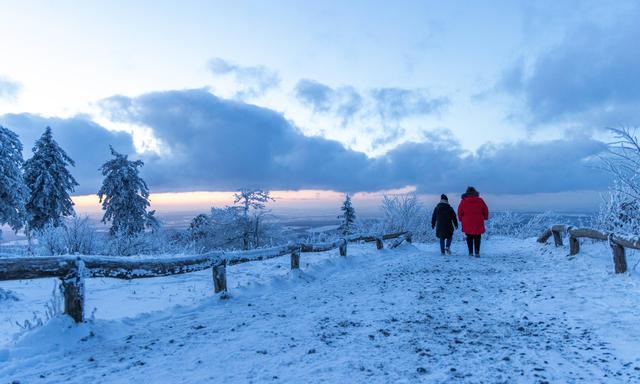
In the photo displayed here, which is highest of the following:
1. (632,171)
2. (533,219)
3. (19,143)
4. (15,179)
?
(19,143)

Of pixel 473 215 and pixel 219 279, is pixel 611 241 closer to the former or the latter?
pixel 473 215

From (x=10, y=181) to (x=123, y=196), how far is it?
1331 centimetres

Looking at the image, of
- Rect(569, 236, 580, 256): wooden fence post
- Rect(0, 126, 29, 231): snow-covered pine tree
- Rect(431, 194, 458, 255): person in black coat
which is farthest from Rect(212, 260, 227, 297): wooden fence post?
Rect(0, 126, 29, 231): snow-covered pine tree

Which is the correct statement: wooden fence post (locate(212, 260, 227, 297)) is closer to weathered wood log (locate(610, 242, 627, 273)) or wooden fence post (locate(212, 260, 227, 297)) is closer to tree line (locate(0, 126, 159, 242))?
weathered wood log (locate(610, 242, 627, 273))

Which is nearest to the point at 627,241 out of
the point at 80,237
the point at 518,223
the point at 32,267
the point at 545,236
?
the point at 545,236

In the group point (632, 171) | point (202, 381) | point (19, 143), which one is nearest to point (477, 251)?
point (632, 171)

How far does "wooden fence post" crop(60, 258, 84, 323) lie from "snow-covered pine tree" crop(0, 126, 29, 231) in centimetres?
1597

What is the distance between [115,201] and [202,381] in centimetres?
3052

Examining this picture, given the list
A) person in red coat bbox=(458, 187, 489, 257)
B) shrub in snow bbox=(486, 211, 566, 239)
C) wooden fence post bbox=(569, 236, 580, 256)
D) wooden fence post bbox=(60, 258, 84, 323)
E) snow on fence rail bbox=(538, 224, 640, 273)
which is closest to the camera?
wooden fence post bbox=(60, 258, 84, 323)

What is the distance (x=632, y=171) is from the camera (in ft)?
25.8

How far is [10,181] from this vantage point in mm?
16797

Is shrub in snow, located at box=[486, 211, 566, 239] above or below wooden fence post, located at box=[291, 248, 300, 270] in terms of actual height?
below

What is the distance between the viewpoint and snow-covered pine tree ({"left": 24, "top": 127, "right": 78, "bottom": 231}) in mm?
25578

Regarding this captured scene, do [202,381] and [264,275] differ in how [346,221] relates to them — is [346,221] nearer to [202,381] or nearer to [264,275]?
[264,275]
